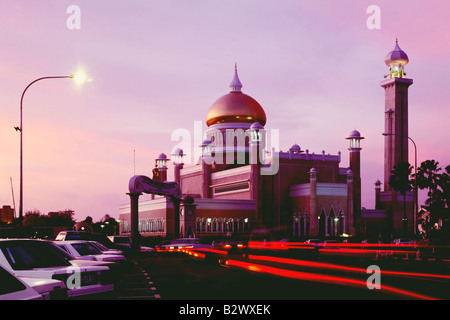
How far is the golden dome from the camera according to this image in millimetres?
90125

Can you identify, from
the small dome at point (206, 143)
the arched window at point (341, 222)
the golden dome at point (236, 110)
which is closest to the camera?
the arched window at point (341, 222)

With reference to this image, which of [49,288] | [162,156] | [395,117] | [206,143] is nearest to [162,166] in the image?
[162,156]

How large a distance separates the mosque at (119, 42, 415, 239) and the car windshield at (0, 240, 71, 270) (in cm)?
6465

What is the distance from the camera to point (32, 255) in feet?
40.6

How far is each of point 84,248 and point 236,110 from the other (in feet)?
235

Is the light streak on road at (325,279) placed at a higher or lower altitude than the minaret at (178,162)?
lower

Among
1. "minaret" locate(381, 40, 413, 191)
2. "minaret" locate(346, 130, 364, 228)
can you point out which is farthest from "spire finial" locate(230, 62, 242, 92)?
"minaret" locate(381, 40, 413, 191)

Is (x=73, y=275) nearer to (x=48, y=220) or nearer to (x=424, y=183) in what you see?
(x=424, y=183)

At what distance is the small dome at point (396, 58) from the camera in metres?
85.8

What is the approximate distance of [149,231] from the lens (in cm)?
8312

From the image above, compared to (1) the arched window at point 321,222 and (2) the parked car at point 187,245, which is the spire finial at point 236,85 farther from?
(2) the parked car at point 187,245

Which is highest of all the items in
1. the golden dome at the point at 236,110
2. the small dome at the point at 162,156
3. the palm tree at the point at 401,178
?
the golden dome at the point at 236,110

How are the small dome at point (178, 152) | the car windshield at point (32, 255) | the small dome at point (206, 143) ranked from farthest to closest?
1. the small dome at point (178, 152)
2. the small dome at point (206, 143)
3. the car windshield at point (32, 255)

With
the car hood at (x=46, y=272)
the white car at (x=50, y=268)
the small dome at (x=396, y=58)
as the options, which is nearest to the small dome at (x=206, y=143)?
the small dome at (x=396, y=58)
